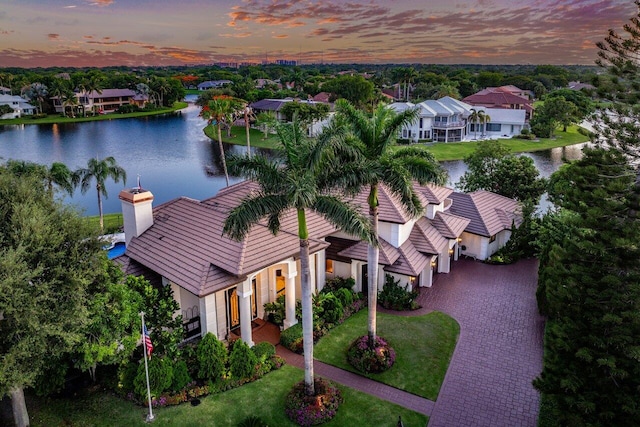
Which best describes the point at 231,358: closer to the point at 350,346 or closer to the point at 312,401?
the point at 312,401

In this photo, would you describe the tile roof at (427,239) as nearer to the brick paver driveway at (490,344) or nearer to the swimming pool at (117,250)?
the brick paver driveway at (490,344)

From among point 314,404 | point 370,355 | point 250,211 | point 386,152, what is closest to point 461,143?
point 386,152

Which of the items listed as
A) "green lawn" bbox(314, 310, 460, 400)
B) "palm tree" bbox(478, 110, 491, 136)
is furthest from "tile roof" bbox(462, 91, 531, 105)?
"green lawn" bbox(314, 310, 460, 400)

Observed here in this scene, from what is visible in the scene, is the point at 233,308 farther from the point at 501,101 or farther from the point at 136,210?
the point at 501,101

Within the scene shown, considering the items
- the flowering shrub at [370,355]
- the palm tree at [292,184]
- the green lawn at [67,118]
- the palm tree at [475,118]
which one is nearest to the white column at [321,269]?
the flowering shrub at [370,355]

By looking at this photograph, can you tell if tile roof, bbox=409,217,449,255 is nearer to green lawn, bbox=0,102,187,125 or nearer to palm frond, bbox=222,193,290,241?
palm frond, bbox=222,193,290,241
